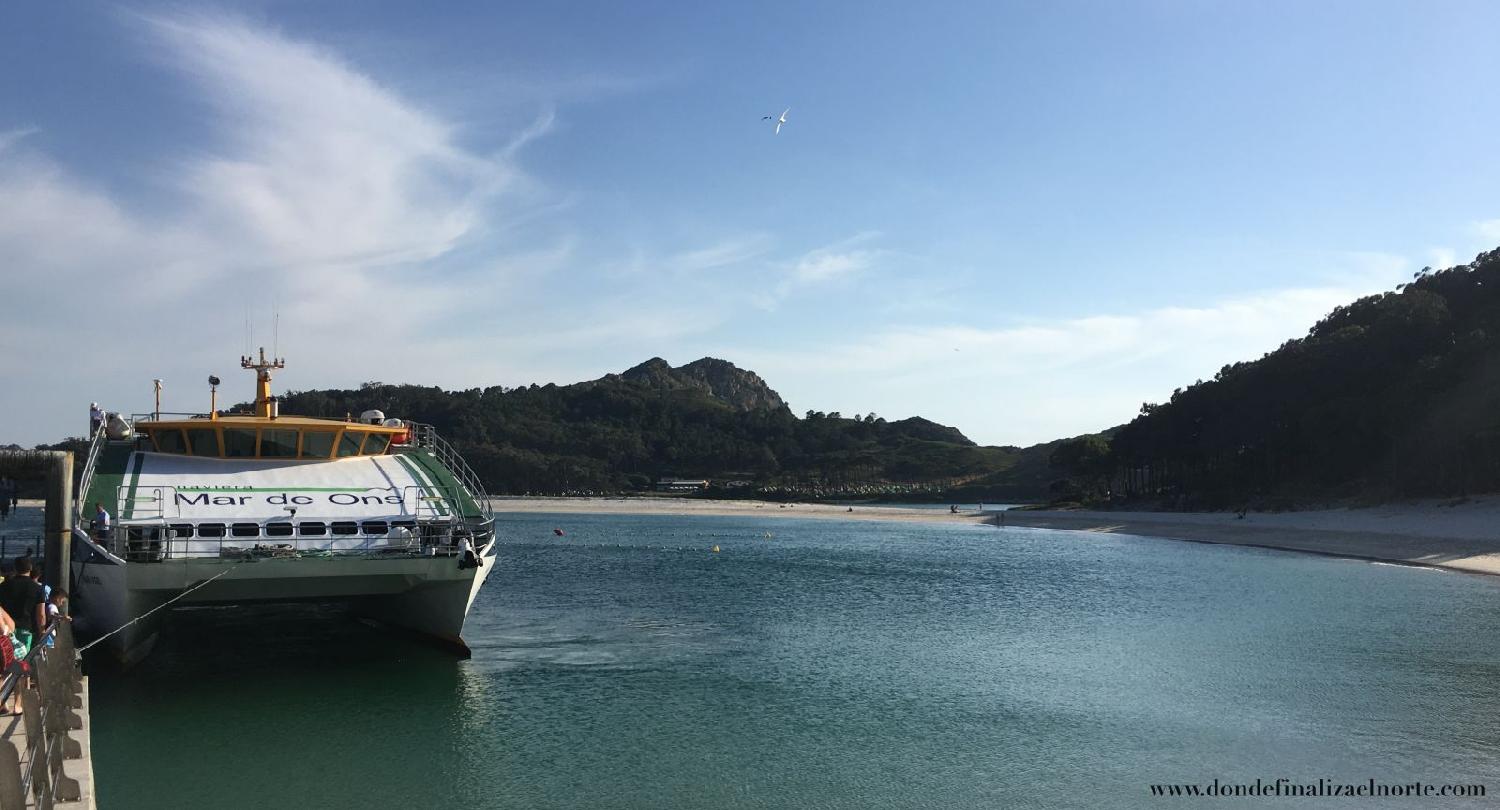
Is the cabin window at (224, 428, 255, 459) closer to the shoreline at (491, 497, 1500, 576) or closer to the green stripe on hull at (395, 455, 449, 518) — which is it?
the green stripe on hull at (395, 455, 449, 518)

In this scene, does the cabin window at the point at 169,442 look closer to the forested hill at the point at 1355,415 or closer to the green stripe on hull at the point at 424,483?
the green stripe on hull at the point at 424,483

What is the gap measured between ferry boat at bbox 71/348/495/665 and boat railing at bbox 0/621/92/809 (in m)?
5.75

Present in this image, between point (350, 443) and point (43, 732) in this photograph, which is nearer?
point (43, 732)

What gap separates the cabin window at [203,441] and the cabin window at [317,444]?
1776mm

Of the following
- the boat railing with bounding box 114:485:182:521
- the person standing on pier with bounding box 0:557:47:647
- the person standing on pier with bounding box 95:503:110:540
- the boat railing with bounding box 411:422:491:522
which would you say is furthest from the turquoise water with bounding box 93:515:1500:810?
the boat railing with bounding box 411:422:491:522

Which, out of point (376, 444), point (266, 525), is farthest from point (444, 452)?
point (266, 525)

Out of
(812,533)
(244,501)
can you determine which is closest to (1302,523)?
(812,533)

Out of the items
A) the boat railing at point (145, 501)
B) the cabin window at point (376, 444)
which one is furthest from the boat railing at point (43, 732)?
the cabin window at point (376, 444)

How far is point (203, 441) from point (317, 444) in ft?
7.55

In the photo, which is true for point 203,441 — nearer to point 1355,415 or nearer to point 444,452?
point 444,452

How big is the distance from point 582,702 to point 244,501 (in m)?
8.00

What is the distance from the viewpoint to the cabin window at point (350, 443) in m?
23.0
